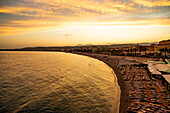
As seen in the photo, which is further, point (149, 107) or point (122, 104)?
point (122, 104)

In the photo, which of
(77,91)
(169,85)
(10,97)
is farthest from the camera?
(77,91)

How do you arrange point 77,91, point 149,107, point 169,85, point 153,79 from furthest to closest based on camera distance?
point 153,79 → point 77,91 → point 169,85 → point 149,107

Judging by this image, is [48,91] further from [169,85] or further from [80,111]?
[169,85]

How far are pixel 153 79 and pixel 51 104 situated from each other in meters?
21.6

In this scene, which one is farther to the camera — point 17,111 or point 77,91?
point 77,91

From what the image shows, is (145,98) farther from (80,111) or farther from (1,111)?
(1,111)

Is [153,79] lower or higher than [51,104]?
higher

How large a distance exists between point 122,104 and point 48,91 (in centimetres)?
1465

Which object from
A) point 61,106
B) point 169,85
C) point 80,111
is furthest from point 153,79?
point 61,106

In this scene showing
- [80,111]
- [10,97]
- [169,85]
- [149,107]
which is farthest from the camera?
[10,97]

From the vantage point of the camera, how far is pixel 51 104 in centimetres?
1752

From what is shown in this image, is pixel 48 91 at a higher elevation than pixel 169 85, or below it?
below

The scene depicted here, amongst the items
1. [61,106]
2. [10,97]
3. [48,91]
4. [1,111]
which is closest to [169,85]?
[61,106]

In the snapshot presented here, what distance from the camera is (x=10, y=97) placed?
20422 millimetres
